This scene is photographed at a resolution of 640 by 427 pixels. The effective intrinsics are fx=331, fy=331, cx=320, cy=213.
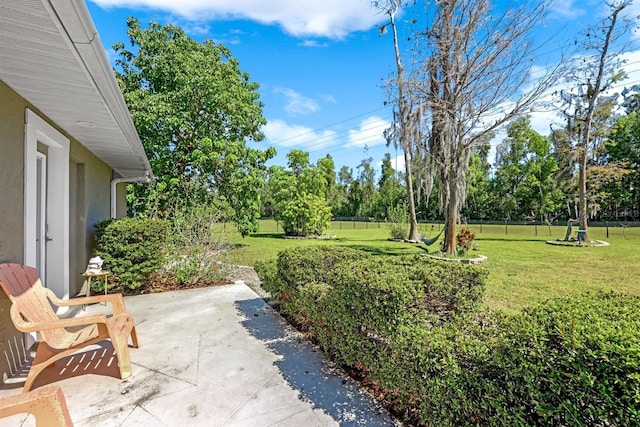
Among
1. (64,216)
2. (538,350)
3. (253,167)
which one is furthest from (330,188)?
(538,350)

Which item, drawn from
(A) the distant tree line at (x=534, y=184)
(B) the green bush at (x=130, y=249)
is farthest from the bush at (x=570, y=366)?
(A) the distant tree line at (x=534, y=184)

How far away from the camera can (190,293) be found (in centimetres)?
562

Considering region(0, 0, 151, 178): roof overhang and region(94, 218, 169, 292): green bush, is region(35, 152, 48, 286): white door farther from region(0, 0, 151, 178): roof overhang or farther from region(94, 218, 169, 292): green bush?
region(94, 218, 169, 292): green bush

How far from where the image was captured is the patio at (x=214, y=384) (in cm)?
220

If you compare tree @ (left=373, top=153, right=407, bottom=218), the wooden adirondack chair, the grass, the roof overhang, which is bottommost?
the grass

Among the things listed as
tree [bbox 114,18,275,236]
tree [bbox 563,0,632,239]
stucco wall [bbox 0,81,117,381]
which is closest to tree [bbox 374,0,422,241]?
tree [bbox 114,18,275,236]

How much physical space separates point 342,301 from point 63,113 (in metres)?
3.62

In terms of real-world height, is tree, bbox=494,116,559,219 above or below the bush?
above

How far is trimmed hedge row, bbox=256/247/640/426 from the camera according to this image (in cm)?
120

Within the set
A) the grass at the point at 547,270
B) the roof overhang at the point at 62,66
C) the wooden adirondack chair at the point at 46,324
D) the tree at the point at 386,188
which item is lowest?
the grass at the point at 547,270

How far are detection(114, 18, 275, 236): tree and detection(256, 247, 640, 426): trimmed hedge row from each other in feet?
28.4

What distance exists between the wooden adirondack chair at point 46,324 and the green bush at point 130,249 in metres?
2.41

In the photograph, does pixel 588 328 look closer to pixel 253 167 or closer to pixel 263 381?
pixel 263 381

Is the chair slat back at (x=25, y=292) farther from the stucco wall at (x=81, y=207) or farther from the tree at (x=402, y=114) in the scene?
the tree at (x=402, y=114)
